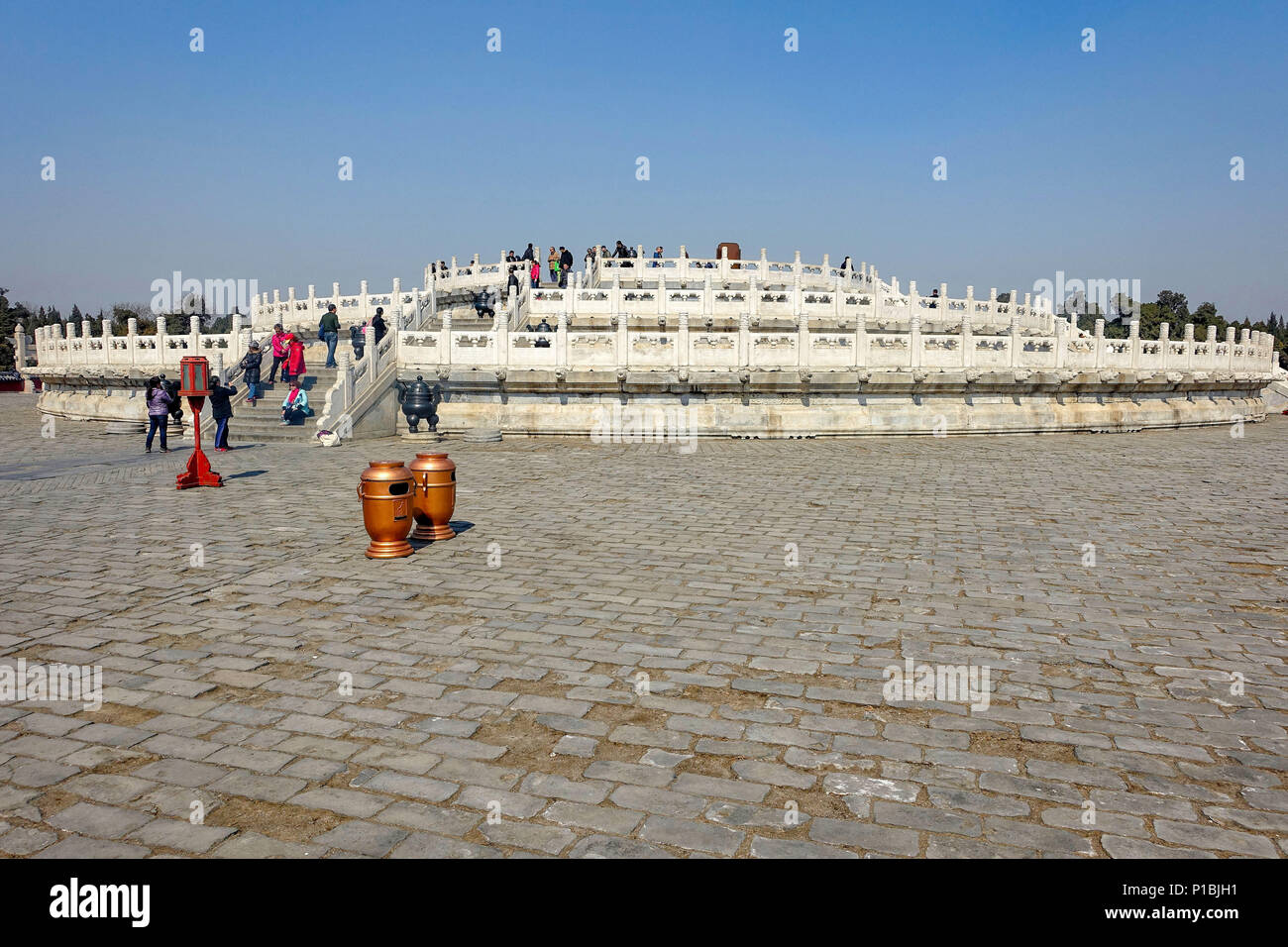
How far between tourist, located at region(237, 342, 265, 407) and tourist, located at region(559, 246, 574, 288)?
14898mm

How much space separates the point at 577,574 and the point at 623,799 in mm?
3632

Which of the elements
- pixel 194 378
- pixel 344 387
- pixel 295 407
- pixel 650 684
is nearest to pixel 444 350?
pixel 344 387

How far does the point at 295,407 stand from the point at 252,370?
5.95ft

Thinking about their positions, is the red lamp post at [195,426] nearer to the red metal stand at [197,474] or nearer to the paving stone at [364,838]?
the red metal stand at [197,474]

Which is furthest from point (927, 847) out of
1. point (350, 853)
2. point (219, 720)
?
point (219, 720)

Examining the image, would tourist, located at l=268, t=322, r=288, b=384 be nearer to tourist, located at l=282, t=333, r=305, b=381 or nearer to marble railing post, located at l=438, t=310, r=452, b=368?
tourist, located at l=282, t=333, r=305, b=381

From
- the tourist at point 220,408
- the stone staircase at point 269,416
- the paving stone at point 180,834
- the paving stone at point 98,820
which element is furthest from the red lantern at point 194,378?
the paving stone at point 180,834

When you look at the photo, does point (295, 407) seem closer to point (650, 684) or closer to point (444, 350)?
point (444, 350)

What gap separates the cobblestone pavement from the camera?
10.7ft

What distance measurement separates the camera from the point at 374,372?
18500 mm

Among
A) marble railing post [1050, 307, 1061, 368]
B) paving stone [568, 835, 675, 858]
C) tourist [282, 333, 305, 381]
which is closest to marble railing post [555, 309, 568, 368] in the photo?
tourist [282, 333, 305, 381]

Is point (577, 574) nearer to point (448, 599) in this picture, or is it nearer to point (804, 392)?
point (448, 599)

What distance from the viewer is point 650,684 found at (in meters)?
4.67
